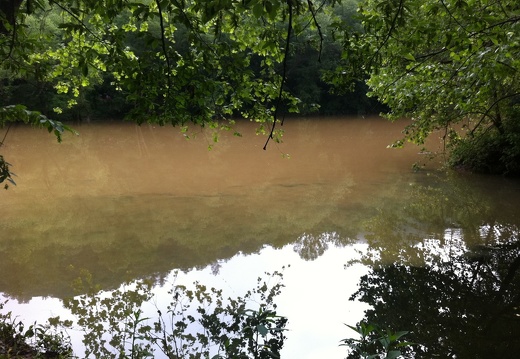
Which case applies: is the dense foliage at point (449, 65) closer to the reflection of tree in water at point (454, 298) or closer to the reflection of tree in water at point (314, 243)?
the reflection of tree in water at point (454, 298)

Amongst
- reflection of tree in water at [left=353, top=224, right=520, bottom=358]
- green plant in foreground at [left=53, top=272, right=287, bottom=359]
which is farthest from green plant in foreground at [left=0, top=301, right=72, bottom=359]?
reflection of tree in water at [left=353, top=224, right=520, bottom=358]

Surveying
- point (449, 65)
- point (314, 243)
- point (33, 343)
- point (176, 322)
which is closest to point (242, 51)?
point (176, 322)

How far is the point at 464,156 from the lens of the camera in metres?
14.0

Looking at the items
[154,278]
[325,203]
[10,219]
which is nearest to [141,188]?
[10,219]

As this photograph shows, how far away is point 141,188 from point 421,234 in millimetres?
7881

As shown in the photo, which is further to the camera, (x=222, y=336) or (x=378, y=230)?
(x=378, y=230)

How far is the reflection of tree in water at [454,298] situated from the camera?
4.68 metres

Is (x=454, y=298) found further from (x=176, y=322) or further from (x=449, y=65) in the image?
(x=449, y=65)

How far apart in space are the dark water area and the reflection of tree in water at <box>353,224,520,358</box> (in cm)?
2

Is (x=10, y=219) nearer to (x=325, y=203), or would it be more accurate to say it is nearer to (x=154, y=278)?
(x=154, y=278)

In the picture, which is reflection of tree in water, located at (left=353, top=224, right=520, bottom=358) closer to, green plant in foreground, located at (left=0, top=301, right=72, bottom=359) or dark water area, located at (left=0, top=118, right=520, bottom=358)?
dark water area, located at (left=0, top=118, right=520, bottom=358)

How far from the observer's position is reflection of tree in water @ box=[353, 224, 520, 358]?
4684 millimetres

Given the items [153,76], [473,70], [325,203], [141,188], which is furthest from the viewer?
[141,188]

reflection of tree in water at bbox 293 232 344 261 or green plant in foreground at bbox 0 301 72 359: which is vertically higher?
green plant in foreground at bbox 0 301 72 359
